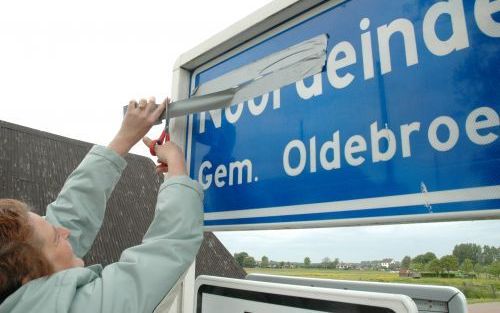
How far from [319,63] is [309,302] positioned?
51cm

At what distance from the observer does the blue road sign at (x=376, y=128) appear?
602 mm

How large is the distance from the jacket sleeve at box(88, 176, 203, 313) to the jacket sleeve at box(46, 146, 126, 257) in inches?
12.1

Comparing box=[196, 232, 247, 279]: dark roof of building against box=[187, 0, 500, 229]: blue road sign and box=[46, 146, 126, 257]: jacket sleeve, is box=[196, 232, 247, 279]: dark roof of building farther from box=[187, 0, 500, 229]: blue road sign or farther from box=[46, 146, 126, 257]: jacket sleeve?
box=[187, 0, 500, 229]: blue road sign

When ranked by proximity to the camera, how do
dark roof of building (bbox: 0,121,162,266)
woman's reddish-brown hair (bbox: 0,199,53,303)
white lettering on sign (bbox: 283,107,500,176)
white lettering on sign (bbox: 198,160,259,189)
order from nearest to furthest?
white lettering on sign (bbox: 283,107,500,176) < woman's reddish-brown hair (bbox: 0,199,53,303) < white lettering on sign (bbox: 198,160,259,189) < dark roof of building (bbox: 0,121,162,266)

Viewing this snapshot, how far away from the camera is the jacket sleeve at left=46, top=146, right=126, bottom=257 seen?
3.37 ft

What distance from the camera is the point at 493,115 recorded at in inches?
22.9

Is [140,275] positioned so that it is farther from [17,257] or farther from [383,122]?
[383,122]

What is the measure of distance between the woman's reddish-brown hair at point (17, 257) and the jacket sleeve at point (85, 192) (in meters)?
0.26

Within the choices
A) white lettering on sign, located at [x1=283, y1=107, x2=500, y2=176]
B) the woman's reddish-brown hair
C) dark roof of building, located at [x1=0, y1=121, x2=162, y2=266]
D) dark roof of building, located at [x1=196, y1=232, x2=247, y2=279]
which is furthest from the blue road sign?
dark roof of building, located at [x1=196, y1=232, x2=247, y2=279]

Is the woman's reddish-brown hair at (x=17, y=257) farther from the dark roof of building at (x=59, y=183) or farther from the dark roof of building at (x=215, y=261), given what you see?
the dark roof of building at (x=215, y=261)

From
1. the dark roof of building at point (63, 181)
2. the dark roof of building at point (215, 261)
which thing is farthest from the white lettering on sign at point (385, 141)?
the dark roof of building at point (215, 261)

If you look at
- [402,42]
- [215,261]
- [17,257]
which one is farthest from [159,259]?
[215,261]

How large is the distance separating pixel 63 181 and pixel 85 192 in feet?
33.1

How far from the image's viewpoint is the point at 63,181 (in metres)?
10.0
